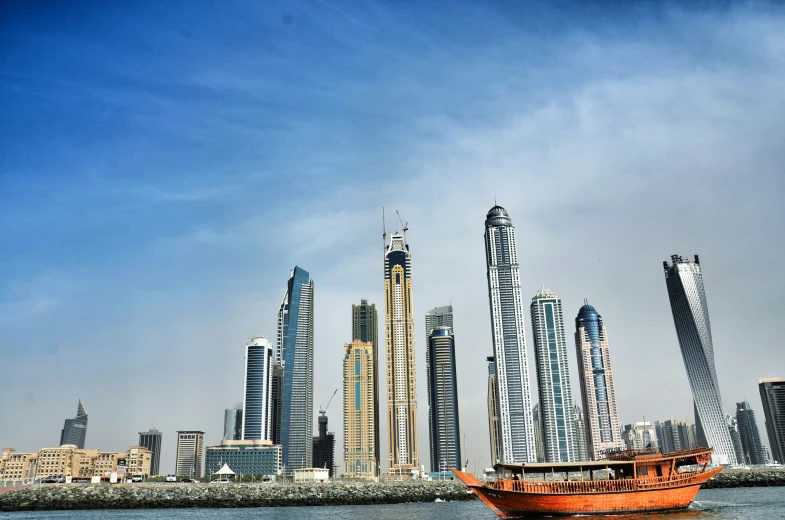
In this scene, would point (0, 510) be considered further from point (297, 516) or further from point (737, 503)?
point (737, 503)

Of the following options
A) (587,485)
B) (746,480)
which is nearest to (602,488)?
(587,485)

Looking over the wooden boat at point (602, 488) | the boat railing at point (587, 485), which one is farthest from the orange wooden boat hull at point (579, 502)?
the boat railing at point (587, 485)

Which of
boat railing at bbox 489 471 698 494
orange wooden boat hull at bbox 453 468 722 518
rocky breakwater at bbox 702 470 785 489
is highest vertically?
boat railing at bbox 489 471 698 494

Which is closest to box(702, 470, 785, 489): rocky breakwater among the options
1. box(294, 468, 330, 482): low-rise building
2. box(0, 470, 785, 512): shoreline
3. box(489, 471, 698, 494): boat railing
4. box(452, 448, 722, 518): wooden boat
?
box(0, 470, 785, 512): shoreline

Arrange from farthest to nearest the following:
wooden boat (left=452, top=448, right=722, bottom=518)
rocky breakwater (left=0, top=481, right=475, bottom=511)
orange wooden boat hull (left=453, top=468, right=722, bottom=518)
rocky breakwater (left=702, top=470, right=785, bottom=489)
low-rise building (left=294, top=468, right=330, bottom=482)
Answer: low-rise building (left=294, top=468, right=330, bottom=482), rocky breakwater (left=702, top=470, right=785, bottom=489), rocky breakwater (left=0, top=481, right=475, bottom=511), wooden boat (left=452, top=448, right=722, bottom=518), orange wooden boat hull (left=453, top=468, right=722, bottom=518)

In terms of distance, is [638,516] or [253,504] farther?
[253,504]

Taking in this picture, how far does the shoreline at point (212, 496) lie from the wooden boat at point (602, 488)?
162 ft

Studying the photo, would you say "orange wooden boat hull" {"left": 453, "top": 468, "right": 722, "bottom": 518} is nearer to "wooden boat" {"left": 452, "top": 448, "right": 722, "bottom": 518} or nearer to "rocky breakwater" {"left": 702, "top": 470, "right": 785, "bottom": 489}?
"wooden boat" {"left": 452, "top": 448, "right": 722, "bottom": 518}

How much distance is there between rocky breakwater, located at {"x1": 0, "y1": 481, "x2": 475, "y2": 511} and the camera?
321ft

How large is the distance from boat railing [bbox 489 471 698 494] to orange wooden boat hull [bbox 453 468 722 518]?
1.98 feet

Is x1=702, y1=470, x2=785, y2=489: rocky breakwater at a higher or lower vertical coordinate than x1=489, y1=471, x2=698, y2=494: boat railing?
lower

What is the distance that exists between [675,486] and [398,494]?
60644 mm

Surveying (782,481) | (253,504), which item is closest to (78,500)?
(253,504)

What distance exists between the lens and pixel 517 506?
65.4m
